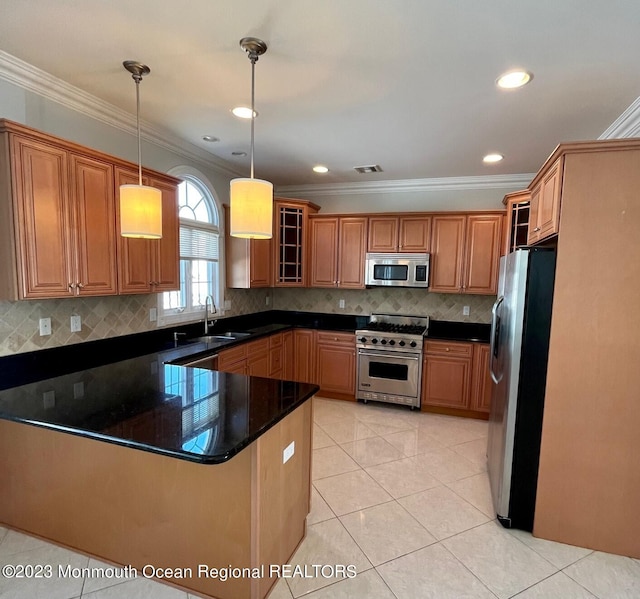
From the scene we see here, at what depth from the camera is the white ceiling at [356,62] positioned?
1.64 meters

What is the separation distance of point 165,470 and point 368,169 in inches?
138

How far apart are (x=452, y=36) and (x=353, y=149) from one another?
5.65 feet

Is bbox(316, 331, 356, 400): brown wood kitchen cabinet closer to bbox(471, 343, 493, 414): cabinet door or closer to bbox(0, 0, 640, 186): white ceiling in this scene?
bbox(471, 343, 493, 414): cabinet door

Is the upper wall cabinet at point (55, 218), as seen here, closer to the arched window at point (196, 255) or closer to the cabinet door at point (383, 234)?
the arched window at point (196, 255)

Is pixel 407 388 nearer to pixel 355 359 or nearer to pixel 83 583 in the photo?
pixel 355 359

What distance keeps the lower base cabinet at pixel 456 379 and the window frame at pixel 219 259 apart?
2407mm

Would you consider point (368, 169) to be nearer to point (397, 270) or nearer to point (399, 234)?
point (399, 234)

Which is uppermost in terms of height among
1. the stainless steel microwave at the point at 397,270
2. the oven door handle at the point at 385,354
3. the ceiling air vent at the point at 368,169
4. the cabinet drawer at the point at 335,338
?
the ceiling air vent at the point at 368,169

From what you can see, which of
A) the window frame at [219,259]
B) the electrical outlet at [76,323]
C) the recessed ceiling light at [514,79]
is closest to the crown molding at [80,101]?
the window frame at [219,259]

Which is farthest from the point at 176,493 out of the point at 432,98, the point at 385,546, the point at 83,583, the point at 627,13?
the point at 627,13

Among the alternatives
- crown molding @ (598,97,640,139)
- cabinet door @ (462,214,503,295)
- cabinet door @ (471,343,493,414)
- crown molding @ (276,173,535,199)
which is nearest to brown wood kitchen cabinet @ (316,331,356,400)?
cabinet door @ (471,343,493,414)

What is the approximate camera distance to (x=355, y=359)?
446 cm

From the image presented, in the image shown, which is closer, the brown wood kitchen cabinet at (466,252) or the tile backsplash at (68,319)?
the tile backsplash at (68,319)

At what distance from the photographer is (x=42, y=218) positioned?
6.79 feet
